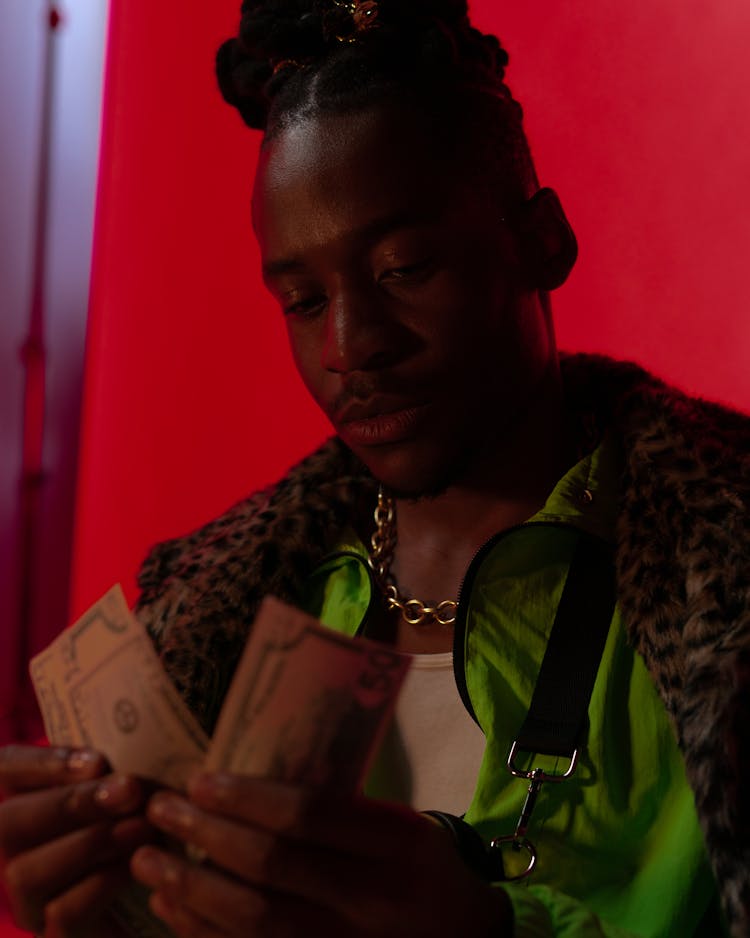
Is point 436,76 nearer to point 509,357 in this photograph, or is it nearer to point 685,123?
point 509,357

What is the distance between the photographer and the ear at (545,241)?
53.1 inches

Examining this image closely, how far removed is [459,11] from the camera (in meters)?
1.40

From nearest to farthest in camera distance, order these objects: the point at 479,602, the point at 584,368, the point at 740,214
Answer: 1. the point at 479,602
2. the point at 584,368
3. the point at 740,214

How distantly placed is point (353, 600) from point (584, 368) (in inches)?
17.2

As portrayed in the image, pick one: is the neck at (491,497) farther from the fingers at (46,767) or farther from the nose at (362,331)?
the fingers at (46,767)

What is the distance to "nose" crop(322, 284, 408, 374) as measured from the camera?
3.95 ft

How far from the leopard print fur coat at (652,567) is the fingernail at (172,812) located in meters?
0.48

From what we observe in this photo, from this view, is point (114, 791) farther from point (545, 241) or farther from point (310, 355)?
point (545, 241)

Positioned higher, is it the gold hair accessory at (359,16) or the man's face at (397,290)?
the gold hair accessory at (359,16)

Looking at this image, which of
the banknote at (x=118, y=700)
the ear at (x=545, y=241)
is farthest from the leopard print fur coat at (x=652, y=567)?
the banknote at (x=118, y=700)

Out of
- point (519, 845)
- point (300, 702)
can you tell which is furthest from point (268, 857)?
point (519, 845)

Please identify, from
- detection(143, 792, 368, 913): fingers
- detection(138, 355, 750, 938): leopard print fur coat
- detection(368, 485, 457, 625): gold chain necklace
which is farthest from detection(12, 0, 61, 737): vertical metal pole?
detection(143, 792, 368, 913): fingers

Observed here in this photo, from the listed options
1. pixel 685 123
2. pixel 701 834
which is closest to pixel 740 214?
pixel 685 123

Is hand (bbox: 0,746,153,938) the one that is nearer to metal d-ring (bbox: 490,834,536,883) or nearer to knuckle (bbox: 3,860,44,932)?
knuckle (bbox: 3,860,44,932)
